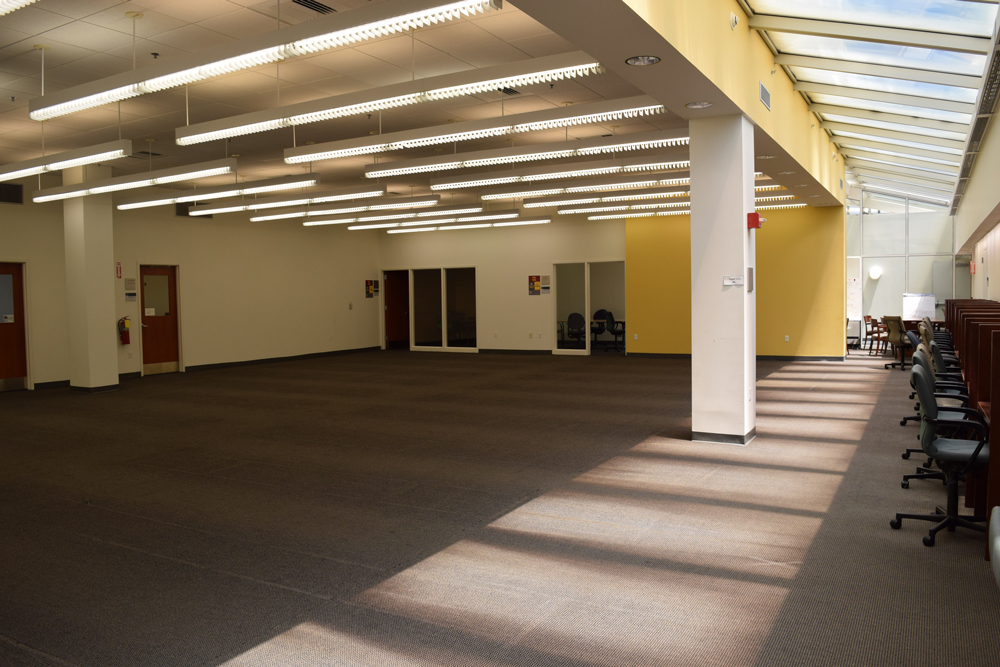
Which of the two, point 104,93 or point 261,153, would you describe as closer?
point 104,93

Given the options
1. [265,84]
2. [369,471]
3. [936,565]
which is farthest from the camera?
[265,84]

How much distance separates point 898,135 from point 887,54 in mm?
3235

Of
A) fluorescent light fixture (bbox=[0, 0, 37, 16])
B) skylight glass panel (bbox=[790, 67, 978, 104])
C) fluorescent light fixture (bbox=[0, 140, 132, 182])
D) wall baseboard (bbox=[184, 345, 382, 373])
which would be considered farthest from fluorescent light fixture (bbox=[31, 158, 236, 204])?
skylight glass panel (bbox=[790, 67, 978, 104])

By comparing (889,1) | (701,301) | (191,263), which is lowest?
(701,301)

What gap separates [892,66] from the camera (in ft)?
21.1

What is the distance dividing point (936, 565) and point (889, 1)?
4048mm

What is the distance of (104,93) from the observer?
5.33 metres

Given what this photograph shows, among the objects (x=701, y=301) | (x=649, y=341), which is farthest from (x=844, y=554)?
(x=649, y=341)

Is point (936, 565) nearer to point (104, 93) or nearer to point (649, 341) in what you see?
point (104, 93)

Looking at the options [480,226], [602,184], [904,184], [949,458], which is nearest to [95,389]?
[480,226]

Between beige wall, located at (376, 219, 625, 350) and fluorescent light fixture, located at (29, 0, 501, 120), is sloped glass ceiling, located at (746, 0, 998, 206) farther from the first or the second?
beige wall, located at (376, 219, 625, 350)

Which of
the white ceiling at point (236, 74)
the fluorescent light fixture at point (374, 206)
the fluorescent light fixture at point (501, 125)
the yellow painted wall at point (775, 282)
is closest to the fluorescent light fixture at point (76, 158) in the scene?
the white ceiling at point (236, 74)

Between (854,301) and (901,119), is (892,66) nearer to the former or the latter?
(901,119)

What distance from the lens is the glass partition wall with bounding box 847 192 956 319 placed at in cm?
1661
